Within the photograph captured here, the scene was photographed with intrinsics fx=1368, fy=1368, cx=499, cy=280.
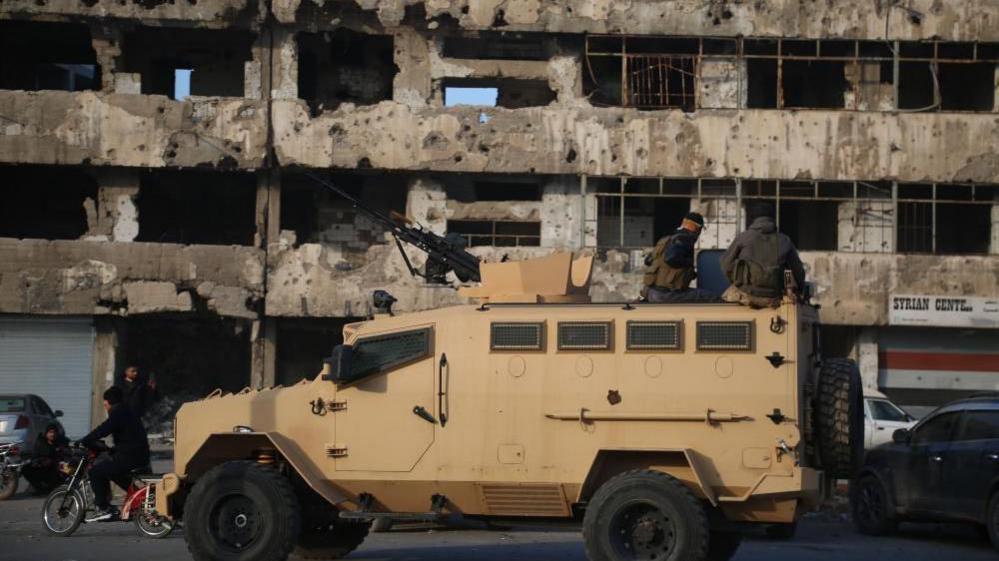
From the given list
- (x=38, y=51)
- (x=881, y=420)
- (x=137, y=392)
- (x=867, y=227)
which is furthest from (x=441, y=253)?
(x=38, y=51)

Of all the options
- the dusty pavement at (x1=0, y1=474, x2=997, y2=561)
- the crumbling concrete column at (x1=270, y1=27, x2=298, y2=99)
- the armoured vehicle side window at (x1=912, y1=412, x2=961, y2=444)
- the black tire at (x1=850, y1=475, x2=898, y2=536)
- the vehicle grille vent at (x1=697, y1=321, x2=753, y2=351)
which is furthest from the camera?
the crumbling concrete column at (x1=270, y1=27, x2=298, y2=99)

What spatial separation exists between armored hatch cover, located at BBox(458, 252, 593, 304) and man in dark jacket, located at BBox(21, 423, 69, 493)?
8.97 metres

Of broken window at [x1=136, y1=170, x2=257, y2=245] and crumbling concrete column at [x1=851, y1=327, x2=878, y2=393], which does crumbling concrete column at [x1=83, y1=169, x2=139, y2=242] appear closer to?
broken window at [x1=136, y1=170, x2=257, y2=245]

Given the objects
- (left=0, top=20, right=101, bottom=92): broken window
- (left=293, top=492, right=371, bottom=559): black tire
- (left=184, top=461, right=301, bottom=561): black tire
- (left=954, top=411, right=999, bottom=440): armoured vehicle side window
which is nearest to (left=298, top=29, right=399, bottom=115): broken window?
(left=0, top=20, right=101, bottom=92): broken window

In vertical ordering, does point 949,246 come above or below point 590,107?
below

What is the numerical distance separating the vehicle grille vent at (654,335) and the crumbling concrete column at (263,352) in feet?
64.2

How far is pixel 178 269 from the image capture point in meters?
28.8

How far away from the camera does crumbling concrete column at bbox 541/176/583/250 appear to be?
2930cm

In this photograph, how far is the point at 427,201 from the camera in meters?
29.3

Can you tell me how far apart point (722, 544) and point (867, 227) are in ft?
64.1

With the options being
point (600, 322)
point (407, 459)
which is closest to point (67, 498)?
point (407, 459)

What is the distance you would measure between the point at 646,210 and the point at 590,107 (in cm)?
305

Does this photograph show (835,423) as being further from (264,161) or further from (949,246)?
(949,246)

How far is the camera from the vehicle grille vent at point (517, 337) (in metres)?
10.9
